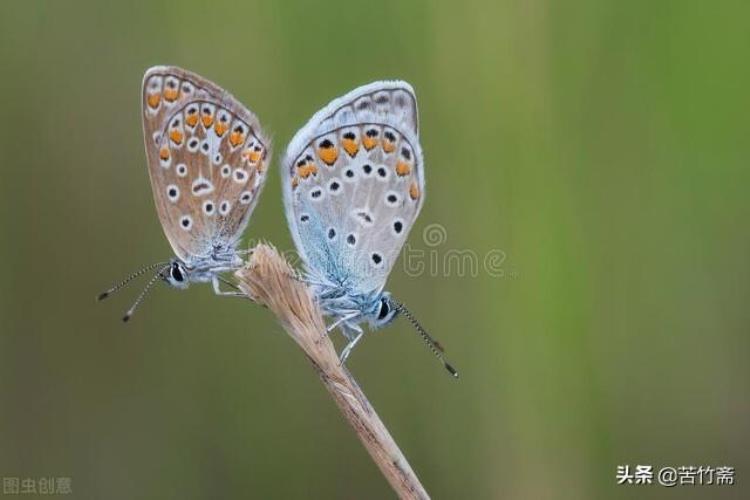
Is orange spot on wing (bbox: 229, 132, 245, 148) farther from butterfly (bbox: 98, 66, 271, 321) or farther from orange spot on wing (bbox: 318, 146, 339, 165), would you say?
orange spot on wing (bbox: 318, 146, 339, 165)

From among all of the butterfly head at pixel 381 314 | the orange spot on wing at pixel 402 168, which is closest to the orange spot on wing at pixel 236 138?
Result: the orange spot on wing at pixel 402 168

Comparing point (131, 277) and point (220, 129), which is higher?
point (220, 129)

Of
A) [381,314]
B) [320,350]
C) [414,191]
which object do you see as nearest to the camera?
[320,350]

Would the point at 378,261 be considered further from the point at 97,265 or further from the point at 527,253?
the point at 97,265

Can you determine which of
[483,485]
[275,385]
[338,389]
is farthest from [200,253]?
[338,389]

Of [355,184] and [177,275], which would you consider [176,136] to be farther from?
[355,184]

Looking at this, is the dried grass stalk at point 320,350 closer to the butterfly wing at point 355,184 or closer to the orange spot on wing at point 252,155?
the butterfly wing at point 355,184

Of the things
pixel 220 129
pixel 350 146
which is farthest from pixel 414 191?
pixel 220 129
